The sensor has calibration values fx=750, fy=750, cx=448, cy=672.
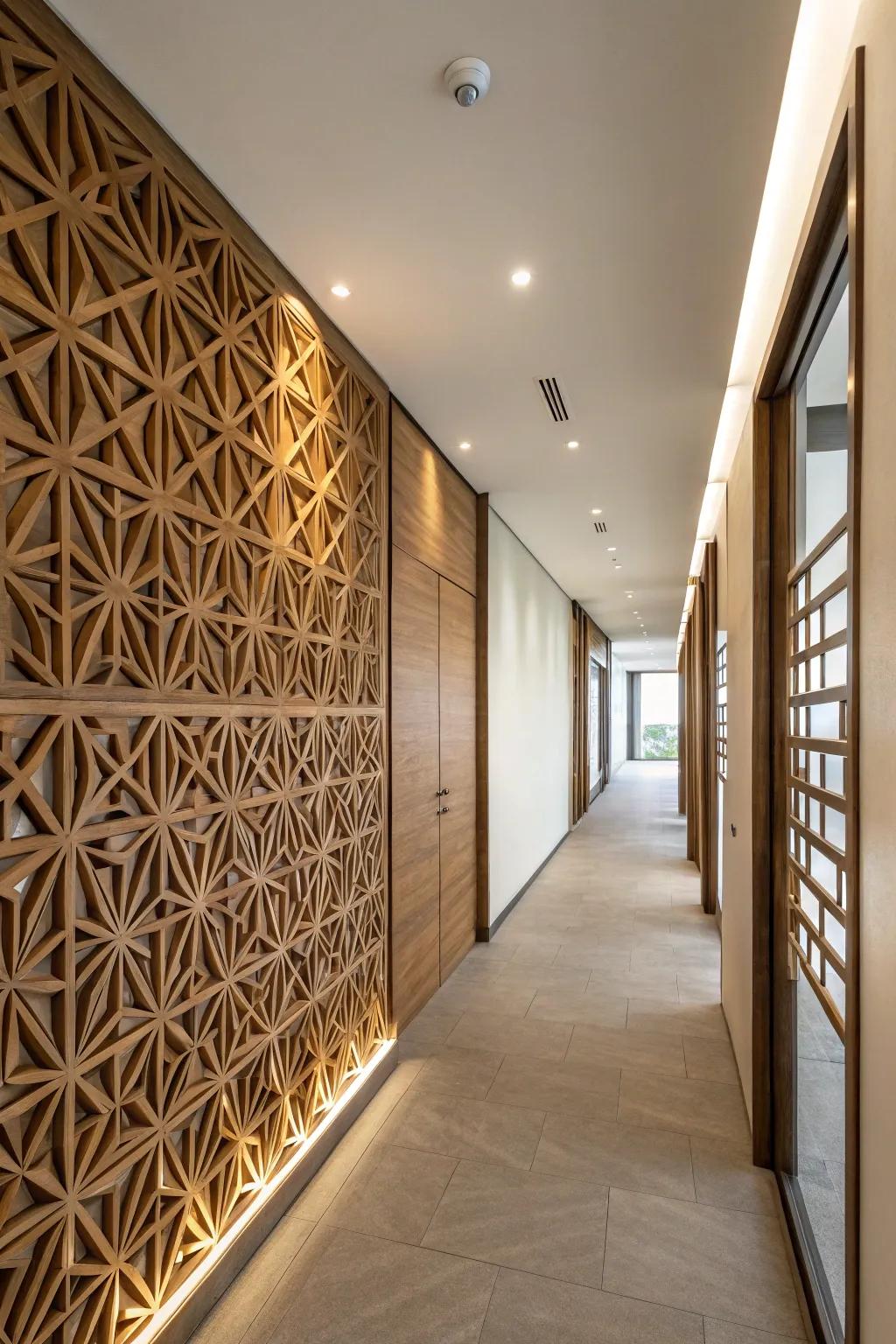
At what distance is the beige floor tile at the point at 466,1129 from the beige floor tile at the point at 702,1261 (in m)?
0.41

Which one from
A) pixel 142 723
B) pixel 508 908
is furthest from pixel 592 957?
pixel 142 723

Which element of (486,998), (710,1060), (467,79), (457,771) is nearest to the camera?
(467,79)

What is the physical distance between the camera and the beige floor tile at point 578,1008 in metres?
3.73

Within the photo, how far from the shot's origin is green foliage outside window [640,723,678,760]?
24875 millimetres

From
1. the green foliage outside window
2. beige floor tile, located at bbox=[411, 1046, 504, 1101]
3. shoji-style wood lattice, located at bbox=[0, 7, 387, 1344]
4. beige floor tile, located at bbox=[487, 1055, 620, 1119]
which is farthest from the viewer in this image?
the green foliage outside window

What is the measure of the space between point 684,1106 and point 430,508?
2982mm

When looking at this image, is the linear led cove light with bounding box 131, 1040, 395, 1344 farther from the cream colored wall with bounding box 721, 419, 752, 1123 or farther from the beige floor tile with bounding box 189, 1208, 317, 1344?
the cream colored wall with bounding box 721, 419, 752, 1123

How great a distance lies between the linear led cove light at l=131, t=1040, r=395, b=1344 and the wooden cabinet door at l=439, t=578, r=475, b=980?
1.35 metres

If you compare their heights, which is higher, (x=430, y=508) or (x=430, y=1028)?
(x=430, y=508)

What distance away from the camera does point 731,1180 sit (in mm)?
2471

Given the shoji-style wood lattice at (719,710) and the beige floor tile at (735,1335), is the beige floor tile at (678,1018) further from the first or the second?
the beige floor tile at (735,1335)

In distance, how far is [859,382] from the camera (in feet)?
3.97

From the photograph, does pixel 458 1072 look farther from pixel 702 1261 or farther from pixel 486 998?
pixel 702 1261

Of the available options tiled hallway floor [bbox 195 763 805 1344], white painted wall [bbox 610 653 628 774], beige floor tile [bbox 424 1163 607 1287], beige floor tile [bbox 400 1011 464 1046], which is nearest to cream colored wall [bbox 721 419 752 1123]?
tiled hallway floor [bbox 195 763 805 1344]
